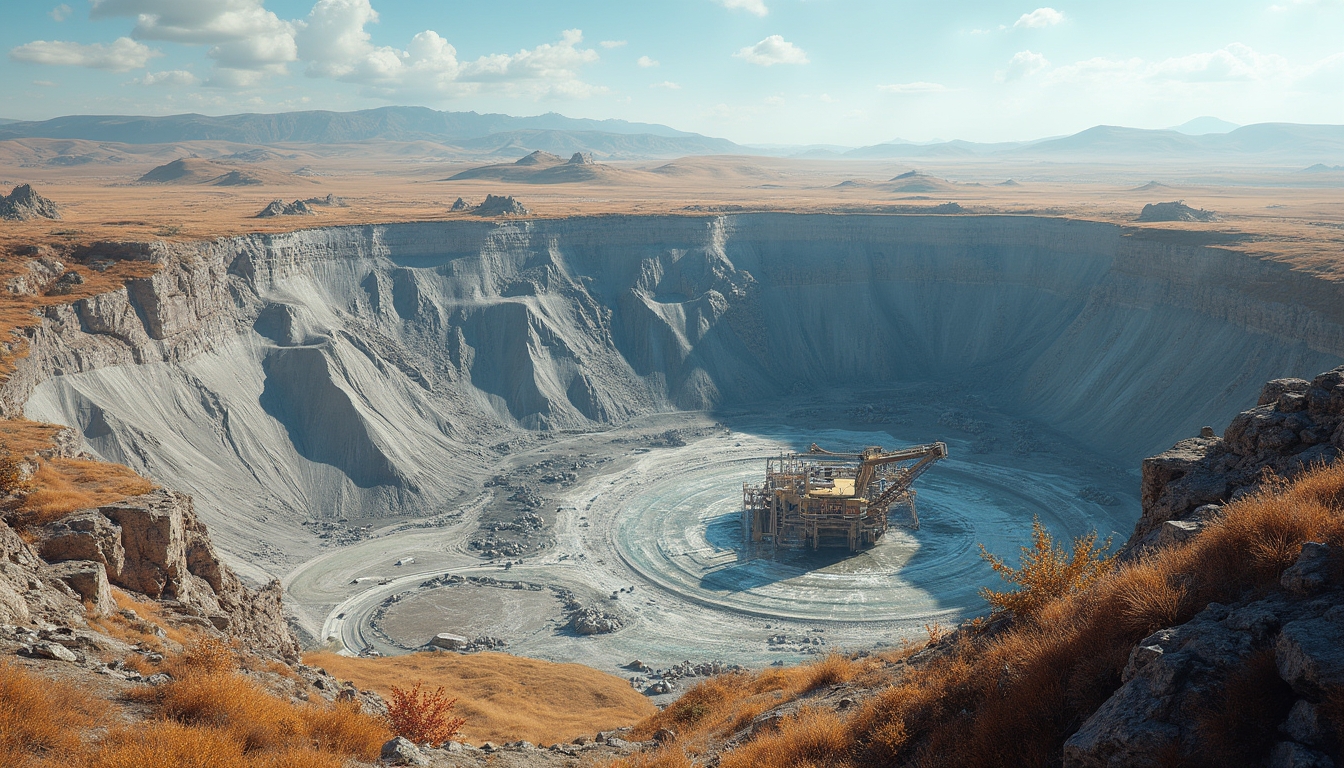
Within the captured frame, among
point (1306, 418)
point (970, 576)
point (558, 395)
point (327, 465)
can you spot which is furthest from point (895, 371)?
point (1306, 418)

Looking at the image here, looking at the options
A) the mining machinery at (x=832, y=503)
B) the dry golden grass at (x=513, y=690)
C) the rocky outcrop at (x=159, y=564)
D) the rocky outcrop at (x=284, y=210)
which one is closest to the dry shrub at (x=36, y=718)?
the rocky outcrop at (x=159, y=564)

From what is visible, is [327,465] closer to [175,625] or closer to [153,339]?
[153,339]

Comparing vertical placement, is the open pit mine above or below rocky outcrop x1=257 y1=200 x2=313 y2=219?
below

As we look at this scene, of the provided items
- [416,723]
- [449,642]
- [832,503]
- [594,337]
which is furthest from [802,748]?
[594,337]

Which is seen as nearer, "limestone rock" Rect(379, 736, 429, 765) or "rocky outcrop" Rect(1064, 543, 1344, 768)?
"rocky outcrop" Rect(1064, 543, 1344, 768)

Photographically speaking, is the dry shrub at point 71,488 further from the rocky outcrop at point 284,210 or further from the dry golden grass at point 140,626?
the rocky outcrop at point 284,210

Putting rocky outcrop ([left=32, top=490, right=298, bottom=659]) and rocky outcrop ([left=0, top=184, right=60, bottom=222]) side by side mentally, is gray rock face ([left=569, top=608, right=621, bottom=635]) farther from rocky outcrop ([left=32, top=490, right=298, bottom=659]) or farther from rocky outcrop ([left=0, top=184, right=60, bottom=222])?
rocky outcrop ([left=0, top=184, right=60, bottom=222])

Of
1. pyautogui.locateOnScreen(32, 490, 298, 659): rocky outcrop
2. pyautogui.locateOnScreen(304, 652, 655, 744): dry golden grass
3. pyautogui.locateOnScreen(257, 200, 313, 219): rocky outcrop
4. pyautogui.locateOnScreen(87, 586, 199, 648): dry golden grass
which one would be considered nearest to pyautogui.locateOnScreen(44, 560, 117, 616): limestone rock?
pyautogui.locateOnScreen(32, 490, 298, 659): rocky outcrop
